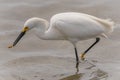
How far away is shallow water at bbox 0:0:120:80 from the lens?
7238 millimetres

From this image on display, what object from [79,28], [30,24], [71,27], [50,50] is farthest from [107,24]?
[50,50]

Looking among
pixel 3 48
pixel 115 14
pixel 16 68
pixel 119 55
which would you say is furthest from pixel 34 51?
pixel 115 14

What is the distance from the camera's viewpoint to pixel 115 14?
33.2 ft

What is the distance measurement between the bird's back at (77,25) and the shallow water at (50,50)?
54cm

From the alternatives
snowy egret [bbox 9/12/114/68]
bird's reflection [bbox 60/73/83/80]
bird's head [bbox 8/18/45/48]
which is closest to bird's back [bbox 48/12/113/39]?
snowy egret [bbox 9/12/114/68]

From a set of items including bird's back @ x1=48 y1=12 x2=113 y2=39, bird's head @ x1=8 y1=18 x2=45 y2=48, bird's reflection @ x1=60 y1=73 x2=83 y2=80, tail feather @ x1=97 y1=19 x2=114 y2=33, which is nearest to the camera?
bird's reflection @ x1=60 y1=73 x2=83 y2=80

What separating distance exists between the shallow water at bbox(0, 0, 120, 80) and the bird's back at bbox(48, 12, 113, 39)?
0.54 meters

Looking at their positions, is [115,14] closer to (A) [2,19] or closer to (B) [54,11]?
(B) [54,11]

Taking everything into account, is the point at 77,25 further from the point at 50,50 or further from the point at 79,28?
the point at 50,50

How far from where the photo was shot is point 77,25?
7.64m

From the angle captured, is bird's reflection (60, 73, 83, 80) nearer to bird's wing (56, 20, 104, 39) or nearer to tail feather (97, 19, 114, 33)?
bird's wing (56, 20, 104, 39)

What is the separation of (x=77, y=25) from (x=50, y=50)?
1.23m

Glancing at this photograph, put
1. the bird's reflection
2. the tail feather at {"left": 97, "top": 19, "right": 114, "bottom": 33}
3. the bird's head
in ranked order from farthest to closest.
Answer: the tail feather at {"left": 97, "top": 19, "right": 114, "bottom": 33} < the bird's head < the bird's reflection

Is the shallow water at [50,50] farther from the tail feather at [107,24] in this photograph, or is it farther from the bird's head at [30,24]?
the bird's head at [30,24]
